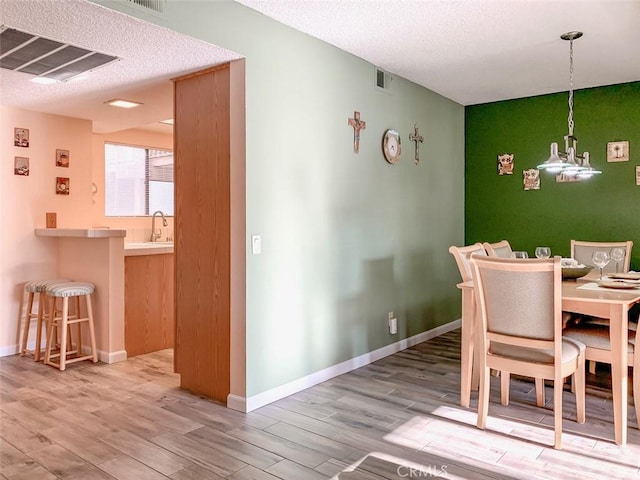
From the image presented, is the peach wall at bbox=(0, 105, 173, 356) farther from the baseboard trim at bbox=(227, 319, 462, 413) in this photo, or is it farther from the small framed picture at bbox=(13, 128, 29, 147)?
the baseboard trim at bbox=(227, 319, 462, 413)

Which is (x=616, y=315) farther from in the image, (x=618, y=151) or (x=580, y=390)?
(x=618, y=151)

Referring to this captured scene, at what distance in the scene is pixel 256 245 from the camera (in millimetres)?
3137

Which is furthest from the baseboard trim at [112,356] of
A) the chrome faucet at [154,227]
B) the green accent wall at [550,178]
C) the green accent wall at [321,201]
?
the green accent wall at [550,178]

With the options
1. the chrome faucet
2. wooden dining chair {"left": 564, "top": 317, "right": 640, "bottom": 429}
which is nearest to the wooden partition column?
wooden dining chair {"left": 564, "top": 317, "right": 640, "bottom": 429}

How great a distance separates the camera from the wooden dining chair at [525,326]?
2.55 meters

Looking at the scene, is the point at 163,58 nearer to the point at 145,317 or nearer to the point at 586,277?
the point at 145,317

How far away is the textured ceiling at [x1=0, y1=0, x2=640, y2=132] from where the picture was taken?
2674mm

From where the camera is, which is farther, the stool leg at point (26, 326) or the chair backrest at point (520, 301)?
the stool leg at point (26, 326)

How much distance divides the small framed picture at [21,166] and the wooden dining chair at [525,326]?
416 cm

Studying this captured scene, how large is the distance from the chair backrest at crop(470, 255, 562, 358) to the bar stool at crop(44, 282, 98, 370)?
3.18m

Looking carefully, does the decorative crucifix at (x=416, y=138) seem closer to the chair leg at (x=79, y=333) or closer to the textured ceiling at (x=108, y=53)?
the textured ceiling at (x=108, y=53)

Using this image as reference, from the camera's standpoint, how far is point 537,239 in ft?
17.5

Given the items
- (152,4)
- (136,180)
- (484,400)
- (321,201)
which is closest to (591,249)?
(484,400)

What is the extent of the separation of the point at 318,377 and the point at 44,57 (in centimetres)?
281
